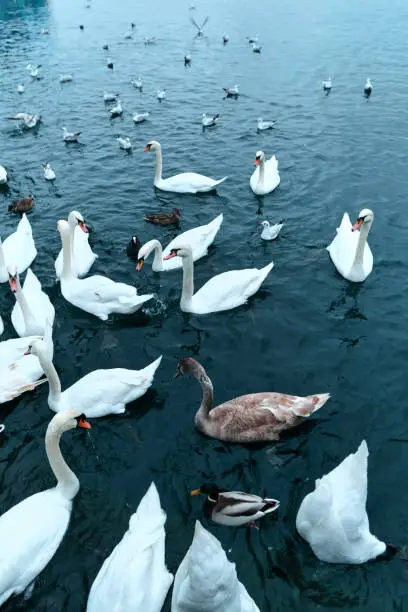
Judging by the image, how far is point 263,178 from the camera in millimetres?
18172

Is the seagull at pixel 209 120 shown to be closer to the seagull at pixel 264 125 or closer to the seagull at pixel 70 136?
the seagull at pixel 264 125

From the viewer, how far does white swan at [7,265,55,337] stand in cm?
1148

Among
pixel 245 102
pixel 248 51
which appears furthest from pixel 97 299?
pixel 248 51

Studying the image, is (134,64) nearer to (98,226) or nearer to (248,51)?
(248,51)

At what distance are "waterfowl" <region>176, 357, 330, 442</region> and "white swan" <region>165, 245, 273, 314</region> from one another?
3.22m

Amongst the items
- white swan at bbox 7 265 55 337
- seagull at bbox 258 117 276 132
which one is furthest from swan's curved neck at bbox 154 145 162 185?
white swan at bbox 7 265 55 337

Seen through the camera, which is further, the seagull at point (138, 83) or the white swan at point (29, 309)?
the seagull at point (138, 83)

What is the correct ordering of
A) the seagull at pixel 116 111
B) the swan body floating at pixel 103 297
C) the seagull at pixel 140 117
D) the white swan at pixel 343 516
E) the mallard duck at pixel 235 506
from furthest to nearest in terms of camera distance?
→ the seagull at pixel 116 111, the seagull at pixel 140 117, the swan body floating at pixel 103 297, the mallard duck at pixel 235 506, the white swan at pixel 343 516

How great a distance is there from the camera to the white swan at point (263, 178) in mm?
17938

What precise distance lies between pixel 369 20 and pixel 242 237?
141ft

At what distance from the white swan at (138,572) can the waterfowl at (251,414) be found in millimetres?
2275

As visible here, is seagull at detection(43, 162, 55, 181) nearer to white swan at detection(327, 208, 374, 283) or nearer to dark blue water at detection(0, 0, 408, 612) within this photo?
dark blue water at detection(0, 0, 408, 612)

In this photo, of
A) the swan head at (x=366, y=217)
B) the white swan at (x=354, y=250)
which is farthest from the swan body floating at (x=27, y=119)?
the swan head at (x=366, y=217)

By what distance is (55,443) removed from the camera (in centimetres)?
815
